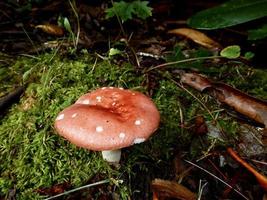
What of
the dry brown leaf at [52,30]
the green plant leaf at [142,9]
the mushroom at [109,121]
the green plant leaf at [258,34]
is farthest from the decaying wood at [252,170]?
the dry brown leaf at [52,30]

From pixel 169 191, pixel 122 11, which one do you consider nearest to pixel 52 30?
pixel 122 11

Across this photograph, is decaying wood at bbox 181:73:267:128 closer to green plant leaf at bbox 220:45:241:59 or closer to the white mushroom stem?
green plant leaf at bbox 220:45:241:59

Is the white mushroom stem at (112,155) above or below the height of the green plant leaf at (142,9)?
below

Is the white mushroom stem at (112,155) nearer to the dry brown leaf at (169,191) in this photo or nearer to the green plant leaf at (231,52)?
the dry brown leaf at (169,191)

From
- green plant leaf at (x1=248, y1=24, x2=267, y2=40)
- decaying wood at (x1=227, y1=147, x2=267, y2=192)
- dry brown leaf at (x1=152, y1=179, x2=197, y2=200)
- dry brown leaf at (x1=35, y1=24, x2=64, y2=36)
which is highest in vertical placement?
green plant leaf at (x1=248, y1=24, x2=267, y2=40)

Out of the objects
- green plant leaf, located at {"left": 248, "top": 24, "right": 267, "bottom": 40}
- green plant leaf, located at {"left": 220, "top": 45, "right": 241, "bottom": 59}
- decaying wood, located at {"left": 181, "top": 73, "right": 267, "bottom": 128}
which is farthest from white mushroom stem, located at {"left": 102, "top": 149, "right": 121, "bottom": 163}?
green plant leaf, located at {"left": 248, "top": 24, "right": 267, "bottom": 40}

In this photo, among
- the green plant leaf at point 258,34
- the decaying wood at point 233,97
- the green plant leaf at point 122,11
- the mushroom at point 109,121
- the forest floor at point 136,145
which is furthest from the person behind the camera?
the green plant leaf at point 122,11

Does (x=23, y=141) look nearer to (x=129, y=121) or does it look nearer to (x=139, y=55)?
(x=129, y=121)

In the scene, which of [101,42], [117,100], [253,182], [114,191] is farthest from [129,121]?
[101,42]
